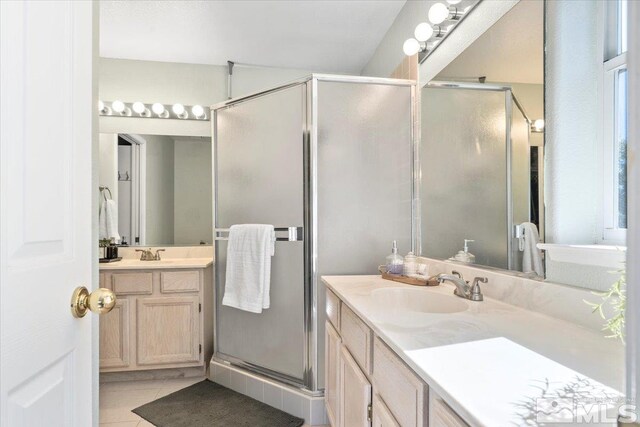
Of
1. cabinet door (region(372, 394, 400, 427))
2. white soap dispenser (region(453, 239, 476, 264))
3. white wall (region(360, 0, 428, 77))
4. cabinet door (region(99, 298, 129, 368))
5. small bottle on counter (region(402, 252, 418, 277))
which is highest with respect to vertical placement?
white wall (region(360, 0, 428, 77))

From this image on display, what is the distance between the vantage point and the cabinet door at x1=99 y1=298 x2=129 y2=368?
7.91ft

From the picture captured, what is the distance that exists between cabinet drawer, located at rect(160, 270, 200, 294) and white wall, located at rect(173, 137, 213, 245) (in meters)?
0.48

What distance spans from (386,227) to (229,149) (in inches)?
46.3

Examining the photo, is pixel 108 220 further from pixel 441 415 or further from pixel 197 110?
pixel 441 415

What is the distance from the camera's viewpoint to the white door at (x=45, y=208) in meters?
0.49

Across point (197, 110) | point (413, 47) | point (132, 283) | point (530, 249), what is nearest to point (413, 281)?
point (530, 249)

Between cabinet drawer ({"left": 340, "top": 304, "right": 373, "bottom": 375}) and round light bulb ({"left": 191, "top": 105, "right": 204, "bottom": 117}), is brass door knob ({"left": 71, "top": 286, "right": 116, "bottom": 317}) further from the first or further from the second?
round light bulb ({"left": 191, "top": 105, "right": 204, "bottom": 117})

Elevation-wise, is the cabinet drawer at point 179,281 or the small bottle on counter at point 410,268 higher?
the small bottle on counter at point 410,268

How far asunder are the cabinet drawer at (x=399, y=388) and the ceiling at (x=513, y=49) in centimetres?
101

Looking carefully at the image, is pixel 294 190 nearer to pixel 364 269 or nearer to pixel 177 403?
pixel 364 269

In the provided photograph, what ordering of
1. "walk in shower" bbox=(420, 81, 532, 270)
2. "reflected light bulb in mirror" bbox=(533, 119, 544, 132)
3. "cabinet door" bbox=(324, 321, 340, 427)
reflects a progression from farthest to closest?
"cabinet door" bbox=(324, 321, 340, 427), "walk in shower" bbox=(420, 81, 532, 270), "reflected light bulb in mirror" bbox=(533, 119, 544, 132)

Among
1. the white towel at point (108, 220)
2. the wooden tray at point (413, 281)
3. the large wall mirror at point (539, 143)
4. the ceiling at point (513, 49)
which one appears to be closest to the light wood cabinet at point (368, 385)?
the wooden tray at point (413, 281)

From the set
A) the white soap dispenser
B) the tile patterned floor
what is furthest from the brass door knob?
the tile patterned floor

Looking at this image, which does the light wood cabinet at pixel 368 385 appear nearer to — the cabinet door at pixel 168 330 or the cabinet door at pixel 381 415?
the cabinet door at pixel 381 415
